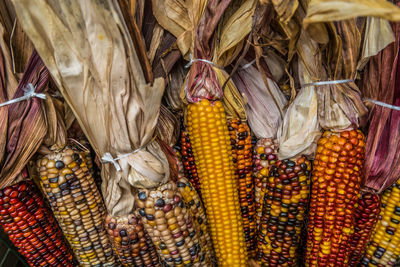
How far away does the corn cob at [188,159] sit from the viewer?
1.80 meters

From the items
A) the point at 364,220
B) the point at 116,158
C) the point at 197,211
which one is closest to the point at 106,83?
→ the point at 116,158

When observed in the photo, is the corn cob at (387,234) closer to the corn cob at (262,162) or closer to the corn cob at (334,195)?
the corn cob at (334,195)

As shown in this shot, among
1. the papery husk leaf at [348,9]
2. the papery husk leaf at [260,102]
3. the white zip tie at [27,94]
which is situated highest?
the papery husk leaf at [348,9]

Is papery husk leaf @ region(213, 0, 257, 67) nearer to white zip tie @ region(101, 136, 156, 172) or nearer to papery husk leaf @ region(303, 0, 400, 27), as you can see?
papery husk leaf @ region(303, 0, 400, 27)

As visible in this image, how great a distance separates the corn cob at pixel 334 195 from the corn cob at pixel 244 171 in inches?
15.4

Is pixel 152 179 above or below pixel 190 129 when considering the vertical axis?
below

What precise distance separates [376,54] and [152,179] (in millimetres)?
1304

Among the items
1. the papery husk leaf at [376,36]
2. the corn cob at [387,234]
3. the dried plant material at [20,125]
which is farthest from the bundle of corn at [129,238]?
the papery husk leaf at [376,36]

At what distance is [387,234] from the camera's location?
1.63 metres

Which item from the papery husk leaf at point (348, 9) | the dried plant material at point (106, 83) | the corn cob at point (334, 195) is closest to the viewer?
the papery husk leaf at point (348, 9)

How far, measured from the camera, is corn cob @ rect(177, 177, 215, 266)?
160 cm

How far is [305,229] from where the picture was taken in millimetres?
1838

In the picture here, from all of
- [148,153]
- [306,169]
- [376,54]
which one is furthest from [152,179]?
[376,54]

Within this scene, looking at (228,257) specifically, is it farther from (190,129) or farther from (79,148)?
(79,148)
